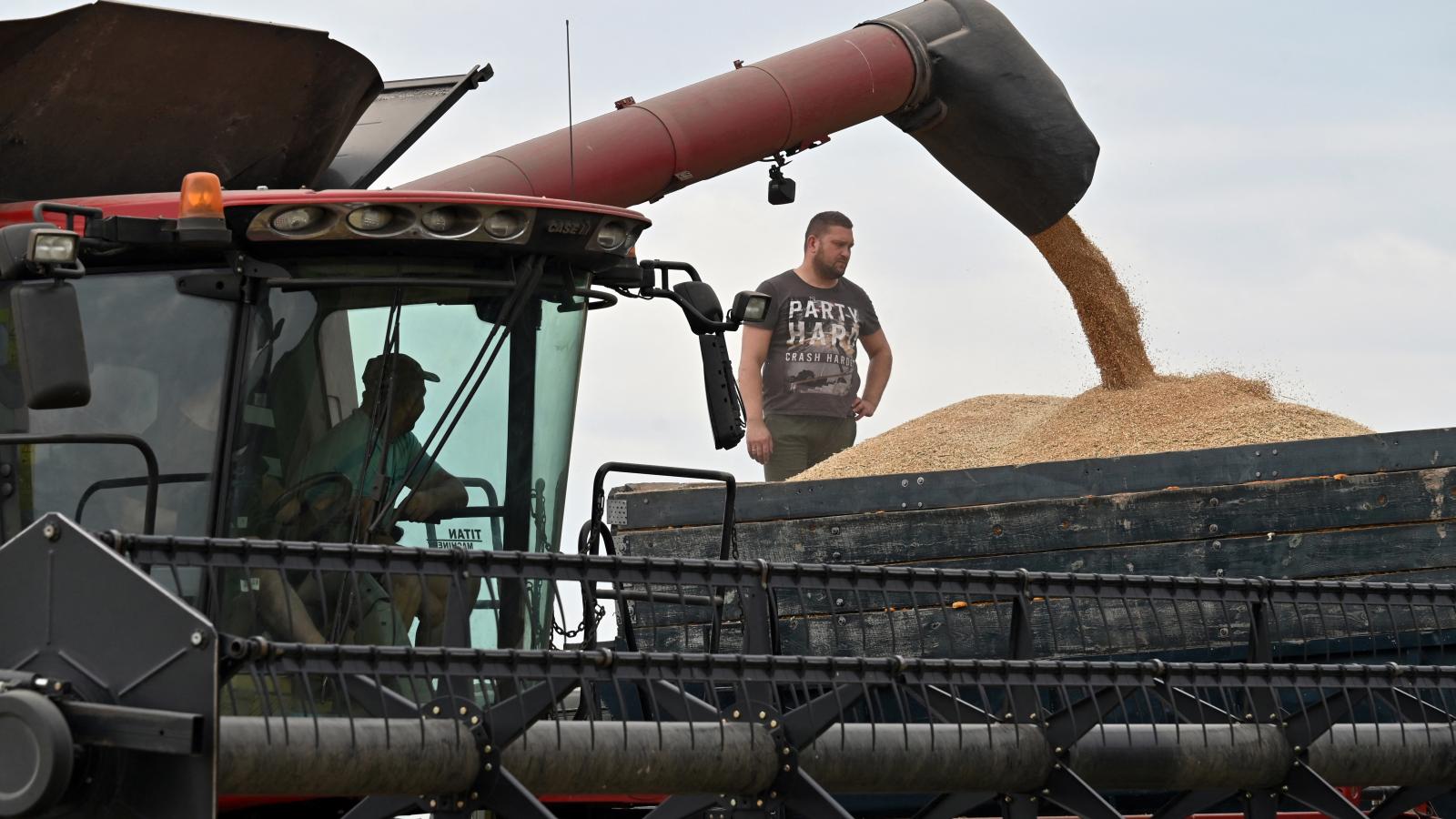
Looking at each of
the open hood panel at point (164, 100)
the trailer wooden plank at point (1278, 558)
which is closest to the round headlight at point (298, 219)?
the open hood panel at point (164, 100)

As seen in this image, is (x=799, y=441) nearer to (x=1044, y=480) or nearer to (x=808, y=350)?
(x=808, y=350)

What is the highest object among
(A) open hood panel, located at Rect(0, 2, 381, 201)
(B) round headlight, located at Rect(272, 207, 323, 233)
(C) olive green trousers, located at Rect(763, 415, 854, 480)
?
(A) open hood panel, located at Rect(0, 2, 381, 201)

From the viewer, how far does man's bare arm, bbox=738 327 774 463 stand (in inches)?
342

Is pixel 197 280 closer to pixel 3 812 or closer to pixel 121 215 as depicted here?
pixel 121 215

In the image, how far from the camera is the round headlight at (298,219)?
480 centimetres

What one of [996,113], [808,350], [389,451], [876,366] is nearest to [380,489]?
[389,451]

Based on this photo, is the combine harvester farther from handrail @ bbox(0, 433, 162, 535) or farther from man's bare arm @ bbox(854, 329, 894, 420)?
man's bare arm @ bbox(854, 329, 894, 420)

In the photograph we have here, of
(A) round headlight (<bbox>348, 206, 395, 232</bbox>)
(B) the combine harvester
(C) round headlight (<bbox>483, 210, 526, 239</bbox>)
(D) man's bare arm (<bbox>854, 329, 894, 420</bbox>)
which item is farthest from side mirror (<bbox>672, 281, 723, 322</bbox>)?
Result: (D) man's bare arm (<bbox>854, 329, 894, 420</bbox>)

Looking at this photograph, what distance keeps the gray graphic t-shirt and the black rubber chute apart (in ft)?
6.03

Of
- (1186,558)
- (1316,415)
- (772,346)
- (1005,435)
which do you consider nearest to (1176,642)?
(1186,558)

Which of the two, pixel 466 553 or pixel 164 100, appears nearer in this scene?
pixel 466 553

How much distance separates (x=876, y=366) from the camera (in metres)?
9.24

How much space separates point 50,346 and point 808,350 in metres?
5.01

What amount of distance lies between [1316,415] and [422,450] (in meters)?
4.15
